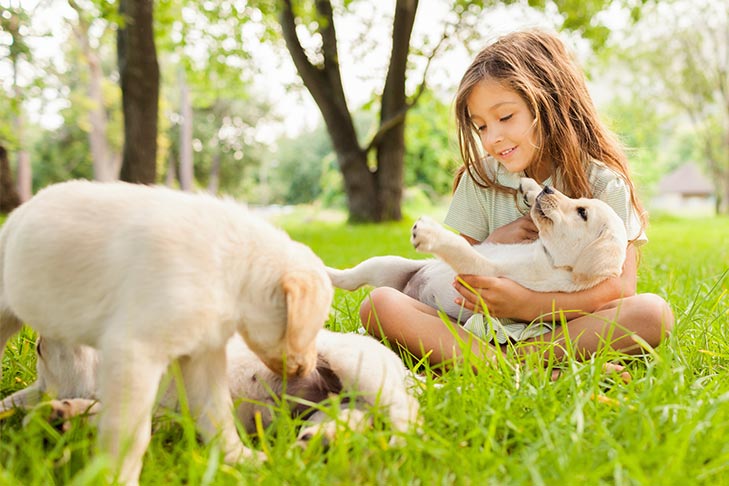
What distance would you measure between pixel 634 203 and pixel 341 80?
383 inches

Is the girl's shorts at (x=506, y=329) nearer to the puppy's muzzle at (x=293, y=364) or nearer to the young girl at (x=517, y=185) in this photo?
the young girl at (x=517, y=185)

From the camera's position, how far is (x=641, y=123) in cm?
2898

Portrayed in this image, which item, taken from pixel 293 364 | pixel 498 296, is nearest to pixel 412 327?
pixel 498 296

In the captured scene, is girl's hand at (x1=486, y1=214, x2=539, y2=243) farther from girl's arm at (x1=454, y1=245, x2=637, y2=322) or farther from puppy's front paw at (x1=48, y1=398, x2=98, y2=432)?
puppy's front paw at (x1=48, y1=398, x2=98, y2=432)

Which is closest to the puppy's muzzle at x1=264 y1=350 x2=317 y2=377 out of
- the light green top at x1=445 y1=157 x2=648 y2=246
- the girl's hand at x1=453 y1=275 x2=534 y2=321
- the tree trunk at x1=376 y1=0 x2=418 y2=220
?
the girl's hand at x1=453 y1=275 x2=534 y2=321

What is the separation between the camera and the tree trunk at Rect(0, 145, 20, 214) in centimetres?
1207

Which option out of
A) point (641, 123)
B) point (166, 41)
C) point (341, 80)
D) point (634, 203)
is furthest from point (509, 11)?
point (641, 123)

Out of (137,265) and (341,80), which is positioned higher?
(341,80)

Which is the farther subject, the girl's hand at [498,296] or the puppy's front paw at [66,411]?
the girl's hand at [498,296]

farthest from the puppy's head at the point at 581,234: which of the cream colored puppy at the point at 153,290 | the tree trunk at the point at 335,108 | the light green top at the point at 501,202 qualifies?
the tree trunk at the point at 335,108

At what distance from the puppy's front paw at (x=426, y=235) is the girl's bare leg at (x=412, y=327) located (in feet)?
0.96

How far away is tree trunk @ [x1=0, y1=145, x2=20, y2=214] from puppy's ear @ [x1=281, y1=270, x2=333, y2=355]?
12245 millimetres

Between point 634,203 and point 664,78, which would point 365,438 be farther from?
point 664,78

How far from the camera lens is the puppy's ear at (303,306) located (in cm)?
163
